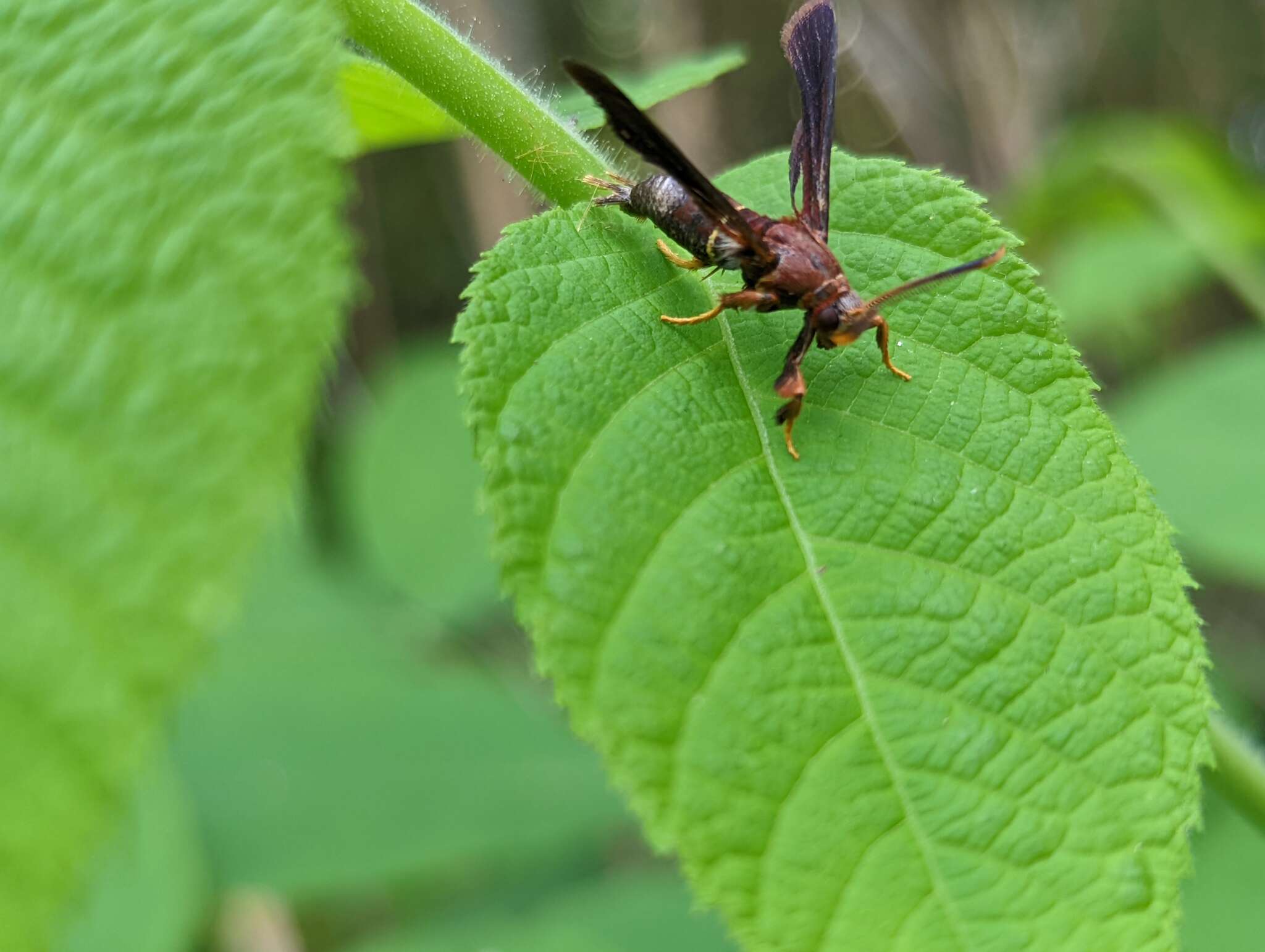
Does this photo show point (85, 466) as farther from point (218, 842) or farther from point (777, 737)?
point (218, 842)

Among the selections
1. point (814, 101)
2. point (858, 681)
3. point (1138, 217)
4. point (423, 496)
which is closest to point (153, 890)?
point (423, 496)

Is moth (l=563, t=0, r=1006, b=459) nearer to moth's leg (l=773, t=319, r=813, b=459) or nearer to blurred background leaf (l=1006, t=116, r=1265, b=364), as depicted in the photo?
moth's leg (l=773, t=319, r=813, b=459)

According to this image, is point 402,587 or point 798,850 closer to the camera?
point 798,850

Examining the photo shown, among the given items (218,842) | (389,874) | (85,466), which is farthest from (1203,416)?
(85,466)

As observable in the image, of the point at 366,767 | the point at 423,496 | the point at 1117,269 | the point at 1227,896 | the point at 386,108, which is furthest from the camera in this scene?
the point at 1117,269

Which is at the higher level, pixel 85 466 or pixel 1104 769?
pixel 85 466

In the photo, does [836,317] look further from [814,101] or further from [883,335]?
[814,101]
